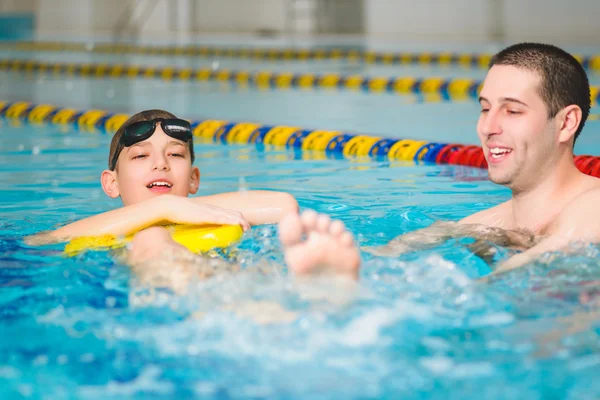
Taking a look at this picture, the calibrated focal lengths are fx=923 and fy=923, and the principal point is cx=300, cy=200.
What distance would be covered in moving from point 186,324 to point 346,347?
1.44 feet

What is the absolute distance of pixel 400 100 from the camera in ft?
31.7

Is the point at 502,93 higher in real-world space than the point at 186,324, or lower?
higher

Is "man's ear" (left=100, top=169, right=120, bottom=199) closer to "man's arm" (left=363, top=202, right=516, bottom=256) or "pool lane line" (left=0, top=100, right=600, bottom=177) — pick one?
"man's arm" (left=363, top=202, right=516, bottom=256)

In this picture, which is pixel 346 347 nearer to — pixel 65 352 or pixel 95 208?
pixel 65 352

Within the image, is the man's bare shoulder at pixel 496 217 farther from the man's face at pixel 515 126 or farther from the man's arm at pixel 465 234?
the man's face at pixel 515 126

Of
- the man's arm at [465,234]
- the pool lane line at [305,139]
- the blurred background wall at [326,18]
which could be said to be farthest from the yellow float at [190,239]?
the blurred background wall at [326,18]

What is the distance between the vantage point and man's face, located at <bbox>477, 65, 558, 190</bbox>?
9.79 feet

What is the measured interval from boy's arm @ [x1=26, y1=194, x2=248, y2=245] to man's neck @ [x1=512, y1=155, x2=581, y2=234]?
0.99 m

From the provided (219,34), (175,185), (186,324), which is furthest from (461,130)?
(219,34)

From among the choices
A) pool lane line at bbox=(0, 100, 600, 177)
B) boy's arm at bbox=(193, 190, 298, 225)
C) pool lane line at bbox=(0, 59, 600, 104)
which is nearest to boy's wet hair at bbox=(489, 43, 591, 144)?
boy's arm at bbox=(193, 190, 298, 225)

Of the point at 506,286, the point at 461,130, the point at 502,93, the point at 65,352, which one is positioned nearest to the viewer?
the point at 65,352

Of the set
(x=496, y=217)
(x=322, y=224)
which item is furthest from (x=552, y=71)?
(x=322, y=224)

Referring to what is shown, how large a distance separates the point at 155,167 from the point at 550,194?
55.3 inches

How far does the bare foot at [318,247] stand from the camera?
237 cm
